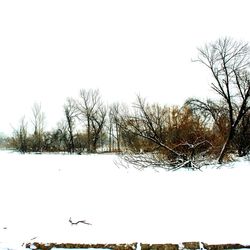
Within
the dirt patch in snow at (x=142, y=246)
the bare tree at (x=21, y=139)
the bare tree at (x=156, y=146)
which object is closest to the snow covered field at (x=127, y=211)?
the dirt patch in snow at (x=142, y=246)

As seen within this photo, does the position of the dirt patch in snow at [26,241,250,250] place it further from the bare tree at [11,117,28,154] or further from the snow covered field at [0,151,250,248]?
the bare tree at [11,117,28,154]

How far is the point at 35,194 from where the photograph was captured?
654 centimetres

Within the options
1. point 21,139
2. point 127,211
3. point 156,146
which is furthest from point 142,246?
point 21,139

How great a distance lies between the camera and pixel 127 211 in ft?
17.7

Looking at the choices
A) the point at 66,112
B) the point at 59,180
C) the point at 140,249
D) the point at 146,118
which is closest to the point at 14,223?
the point at 140,249

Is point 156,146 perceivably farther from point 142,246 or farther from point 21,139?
point 21,139

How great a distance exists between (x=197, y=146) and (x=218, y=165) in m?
1.00

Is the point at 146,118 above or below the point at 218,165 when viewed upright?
above

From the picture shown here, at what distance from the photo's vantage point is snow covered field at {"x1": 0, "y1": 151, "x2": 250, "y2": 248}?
454 cm

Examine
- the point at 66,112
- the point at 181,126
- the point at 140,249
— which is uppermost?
the point at 66,112

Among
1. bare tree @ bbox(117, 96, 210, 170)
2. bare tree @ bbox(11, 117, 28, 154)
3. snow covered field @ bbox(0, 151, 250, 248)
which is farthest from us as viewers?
bare tree @ bbox(11, 117, 28, 154)

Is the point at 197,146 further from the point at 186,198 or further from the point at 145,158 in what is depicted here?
the point at 186,198

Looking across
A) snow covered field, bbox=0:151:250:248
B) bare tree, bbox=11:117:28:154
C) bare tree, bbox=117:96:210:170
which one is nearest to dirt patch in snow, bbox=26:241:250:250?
snow covered field, bbox=0:151:250:248

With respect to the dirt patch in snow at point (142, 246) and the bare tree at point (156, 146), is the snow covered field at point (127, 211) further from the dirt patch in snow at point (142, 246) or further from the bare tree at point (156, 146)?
the bare tree at point (156, 146)
